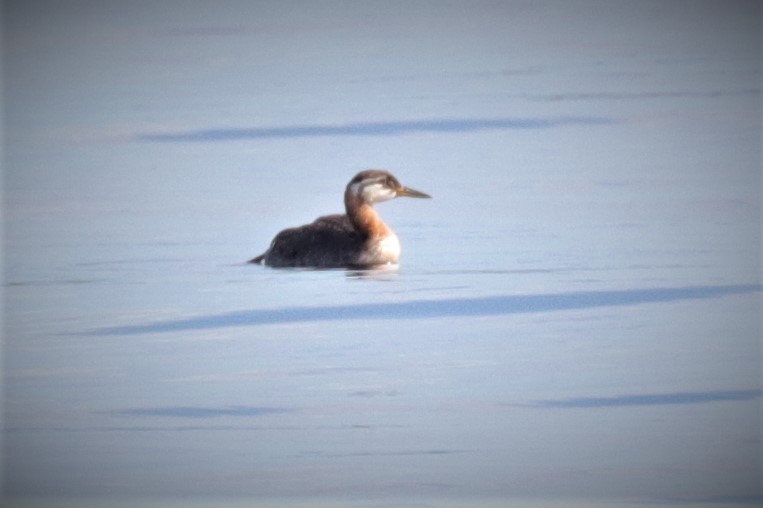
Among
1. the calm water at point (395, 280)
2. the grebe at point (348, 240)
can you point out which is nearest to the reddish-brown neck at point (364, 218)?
the grebe at point (348, 240)

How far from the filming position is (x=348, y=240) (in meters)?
10.5

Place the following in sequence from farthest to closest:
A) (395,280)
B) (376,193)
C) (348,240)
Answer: (376,193) → (348,240) → (395,280)

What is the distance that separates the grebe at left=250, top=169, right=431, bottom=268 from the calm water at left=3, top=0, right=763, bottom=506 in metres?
0.18

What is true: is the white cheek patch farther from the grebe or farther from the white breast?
the white breast

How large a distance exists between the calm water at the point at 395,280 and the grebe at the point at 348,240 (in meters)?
0.18

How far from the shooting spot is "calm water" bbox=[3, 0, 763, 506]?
6203 mm

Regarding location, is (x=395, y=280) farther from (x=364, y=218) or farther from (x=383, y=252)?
(x=364, y=218)

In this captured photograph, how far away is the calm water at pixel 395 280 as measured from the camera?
6.20 metres

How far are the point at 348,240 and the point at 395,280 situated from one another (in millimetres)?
903

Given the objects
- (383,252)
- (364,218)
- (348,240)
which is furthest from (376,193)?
(383,252)

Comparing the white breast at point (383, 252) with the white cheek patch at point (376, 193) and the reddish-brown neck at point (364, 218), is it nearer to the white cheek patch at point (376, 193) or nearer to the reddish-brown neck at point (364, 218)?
the reddish-brown neck at point (364, 218)

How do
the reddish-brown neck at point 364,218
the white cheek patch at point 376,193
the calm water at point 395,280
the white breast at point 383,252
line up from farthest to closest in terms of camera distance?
1. the white cheek patch at point 376,193
2. the reddish-brown neck at point 364,218
3. the white breast at point 383,252
4. the calm water at point 395,280

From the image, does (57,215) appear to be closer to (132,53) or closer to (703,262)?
(703,262)

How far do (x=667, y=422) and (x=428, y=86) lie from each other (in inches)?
443
